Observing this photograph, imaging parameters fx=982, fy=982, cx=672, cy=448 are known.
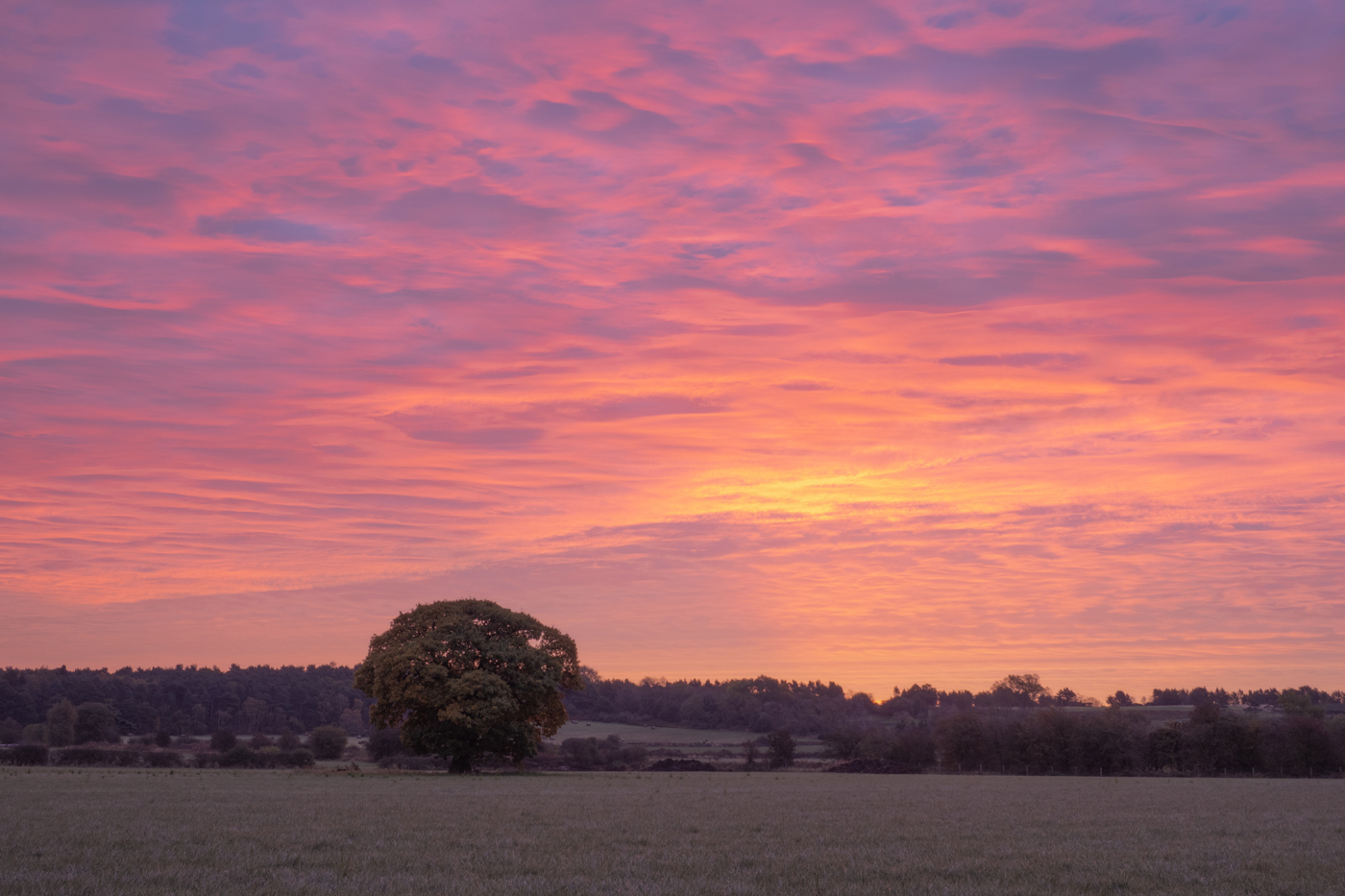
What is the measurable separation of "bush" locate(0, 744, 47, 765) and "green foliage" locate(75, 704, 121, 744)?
7203 centimetres

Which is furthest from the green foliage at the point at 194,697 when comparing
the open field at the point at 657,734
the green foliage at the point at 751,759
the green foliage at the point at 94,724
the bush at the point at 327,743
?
the green foliage at the point at 751,759

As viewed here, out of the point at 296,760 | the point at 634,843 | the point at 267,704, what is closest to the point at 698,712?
the point at 267,704

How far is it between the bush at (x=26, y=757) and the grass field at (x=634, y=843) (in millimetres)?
28202

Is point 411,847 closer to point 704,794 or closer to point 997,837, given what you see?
point 997,837

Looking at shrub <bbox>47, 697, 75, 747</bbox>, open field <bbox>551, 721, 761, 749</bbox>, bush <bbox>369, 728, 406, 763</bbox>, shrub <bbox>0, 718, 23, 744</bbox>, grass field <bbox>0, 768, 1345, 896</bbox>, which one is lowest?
open field <bbox>551, 721, 761, 749</bbox>

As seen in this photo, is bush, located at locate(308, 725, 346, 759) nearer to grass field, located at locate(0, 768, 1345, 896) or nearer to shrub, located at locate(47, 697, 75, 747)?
grass field, located at locate(0, 768, 1345, 896)

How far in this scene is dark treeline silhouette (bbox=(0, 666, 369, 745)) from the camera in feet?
Answer: 512

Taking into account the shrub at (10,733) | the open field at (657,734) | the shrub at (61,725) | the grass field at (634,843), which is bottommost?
the open field at (657,734)

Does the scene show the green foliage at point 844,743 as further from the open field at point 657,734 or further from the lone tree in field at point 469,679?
the lone tree in field at point 469,679

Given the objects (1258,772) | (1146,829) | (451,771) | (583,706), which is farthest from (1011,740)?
(583,706)

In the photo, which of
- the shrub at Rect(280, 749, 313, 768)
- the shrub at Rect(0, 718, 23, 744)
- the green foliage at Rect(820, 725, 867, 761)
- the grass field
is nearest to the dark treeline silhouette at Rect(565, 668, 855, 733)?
the green foliage at Rect(820, 725, 867, 761)

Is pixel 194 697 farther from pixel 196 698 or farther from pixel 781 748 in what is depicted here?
pixel 781 748

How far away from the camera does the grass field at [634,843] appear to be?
52.6ft

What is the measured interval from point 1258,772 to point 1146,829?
75015mm
